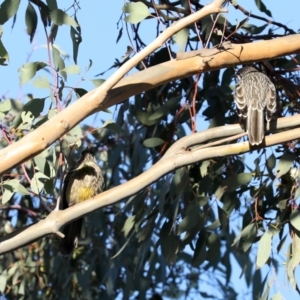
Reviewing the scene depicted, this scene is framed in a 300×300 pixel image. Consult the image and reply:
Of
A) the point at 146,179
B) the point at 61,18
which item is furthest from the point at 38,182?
the point at 61,18

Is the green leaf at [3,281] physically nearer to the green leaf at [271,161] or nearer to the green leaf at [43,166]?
the green leaf at [271,161]

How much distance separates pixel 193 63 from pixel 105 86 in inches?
18.8

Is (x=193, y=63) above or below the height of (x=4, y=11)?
below

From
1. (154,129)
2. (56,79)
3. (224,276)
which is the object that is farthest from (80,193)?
(224,276)

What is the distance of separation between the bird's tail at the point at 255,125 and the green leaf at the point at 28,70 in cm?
99

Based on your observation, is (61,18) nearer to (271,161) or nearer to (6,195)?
(6,195)

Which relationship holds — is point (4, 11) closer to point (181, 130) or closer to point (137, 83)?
point (137, 83)

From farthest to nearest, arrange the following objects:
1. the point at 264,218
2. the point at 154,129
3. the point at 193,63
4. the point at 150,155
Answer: the point at 150,155, the point at 154,129, the point at 264,218, the point at 193,63

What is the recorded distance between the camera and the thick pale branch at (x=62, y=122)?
3701 millimetres

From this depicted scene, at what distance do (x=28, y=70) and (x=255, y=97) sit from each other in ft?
4.57

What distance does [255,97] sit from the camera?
5.08 metres

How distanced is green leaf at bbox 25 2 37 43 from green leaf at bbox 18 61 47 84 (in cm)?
54

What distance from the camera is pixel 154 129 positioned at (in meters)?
5.71

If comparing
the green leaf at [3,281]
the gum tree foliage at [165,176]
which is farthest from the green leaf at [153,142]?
the green leaf at [3,281]
